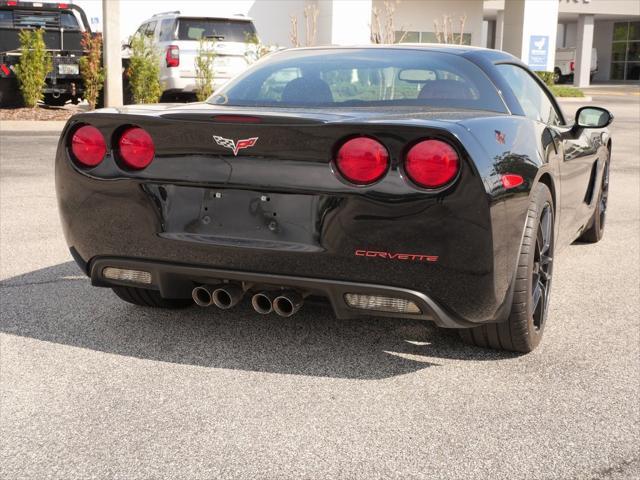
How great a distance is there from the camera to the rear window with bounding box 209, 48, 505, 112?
158 inches

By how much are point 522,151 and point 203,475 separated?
1976 millimetres

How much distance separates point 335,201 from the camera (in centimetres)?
334

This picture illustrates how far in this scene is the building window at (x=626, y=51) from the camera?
53281mm

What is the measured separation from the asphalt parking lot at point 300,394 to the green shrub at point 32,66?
39.7 ft

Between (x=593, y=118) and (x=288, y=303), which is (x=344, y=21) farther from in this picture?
(x=288, y=303)

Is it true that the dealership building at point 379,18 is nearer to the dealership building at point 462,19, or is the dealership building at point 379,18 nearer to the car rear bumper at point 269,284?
the dealership building at point 462,19

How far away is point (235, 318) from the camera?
4.37 m

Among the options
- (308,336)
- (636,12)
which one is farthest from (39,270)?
(636,12)

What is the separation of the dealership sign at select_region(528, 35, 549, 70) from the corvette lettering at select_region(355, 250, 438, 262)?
101 ft

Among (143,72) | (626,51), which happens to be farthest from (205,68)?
(626,51)

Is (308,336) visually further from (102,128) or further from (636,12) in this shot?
(636,12)

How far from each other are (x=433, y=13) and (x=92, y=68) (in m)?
20.8

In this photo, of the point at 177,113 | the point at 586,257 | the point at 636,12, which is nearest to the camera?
the point at 177,113

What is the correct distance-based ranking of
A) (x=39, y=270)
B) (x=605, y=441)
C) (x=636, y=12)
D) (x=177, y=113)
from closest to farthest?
(x=605, y=441), (x=177, y=113), (x=39, y=270), (x=636, y=12)
